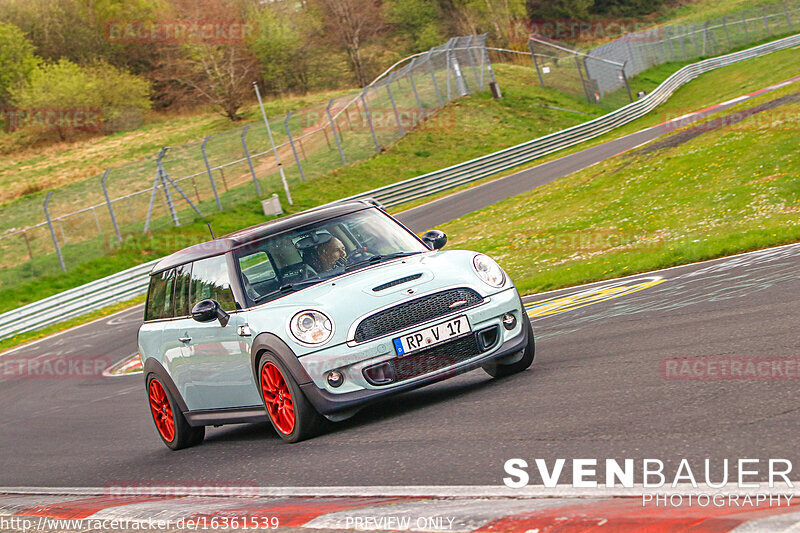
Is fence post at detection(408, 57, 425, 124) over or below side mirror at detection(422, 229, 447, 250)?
below

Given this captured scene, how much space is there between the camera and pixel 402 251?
7.91m

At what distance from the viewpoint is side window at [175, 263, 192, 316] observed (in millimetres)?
8227

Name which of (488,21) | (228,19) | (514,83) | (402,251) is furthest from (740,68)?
(402,251)

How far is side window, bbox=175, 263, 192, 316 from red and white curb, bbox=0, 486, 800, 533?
2270mm

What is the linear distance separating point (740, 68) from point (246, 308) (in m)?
56.7

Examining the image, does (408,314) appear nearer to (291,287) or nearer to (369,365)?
(369,365)

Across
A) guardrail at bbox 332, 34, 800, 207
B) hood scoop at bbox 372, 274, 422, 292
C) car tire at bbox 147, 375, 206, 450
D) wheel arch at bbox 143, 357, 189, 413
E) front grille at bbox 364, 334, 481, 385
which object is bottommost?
guardrail at bbox 332, 34, 800, 207

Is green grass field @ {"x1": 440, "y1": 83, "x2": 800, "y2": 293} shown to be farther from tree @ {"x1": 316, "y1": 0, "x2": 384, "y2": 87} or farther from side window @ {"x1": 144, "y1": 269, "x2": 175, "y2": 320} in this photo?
tree @ {"x1": 316, "y1": 0, "x2": 384, "y2": 87}

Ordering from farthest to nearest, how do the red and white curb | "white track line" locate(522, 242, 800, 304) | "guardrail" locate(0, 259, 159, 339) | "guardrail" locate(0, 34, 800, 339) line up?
"guardrail" locate(0, 34, 800, 339)
"guardrail" locate(0, 259, 159, 339)
"white track line" locate(522, 242, 800, 304)
the red and white curb

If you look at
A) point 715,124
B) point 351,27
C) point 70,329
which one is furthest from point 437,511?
point 351,27

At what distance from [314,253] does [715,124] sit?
20512mm

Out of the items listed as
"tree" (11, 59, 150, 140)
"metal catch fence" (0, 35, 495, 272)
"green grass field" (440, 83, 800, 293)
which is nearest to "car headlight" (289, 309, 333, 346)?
"green grass field" (440, 83, 800, 293)

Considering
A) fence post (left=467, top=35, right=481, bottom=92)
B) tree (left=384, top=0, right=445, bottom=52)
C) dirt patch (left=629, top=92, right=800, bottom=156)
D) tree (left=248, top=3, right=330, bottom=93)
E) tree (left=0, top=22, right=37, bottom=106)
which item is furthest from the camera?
tree (left=384, top=0, right=445, bottom=52)

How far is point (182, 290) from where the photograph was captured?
8328 mm
